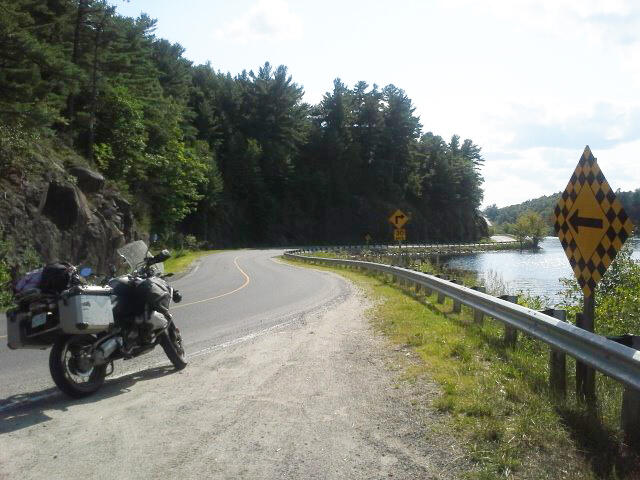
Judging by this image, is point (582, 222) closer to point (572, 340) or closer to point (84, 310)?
point (572, 340)

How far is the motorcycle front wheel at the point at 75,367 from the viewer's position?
6.26 m

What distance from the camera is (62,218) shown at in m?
22.0

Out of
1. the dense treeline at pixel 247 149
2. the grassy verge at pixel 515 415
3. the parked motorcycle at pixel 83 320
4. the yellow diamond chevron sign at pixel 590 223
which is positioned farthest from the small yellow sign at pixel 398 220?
the parked motorcycle at pixel 83 320

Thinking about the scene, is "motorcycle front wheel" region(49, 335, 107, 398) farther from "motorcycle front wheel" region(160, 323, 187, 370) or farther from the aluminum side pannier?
"motorcycle front wheel" region(160, 323, 187, 370)

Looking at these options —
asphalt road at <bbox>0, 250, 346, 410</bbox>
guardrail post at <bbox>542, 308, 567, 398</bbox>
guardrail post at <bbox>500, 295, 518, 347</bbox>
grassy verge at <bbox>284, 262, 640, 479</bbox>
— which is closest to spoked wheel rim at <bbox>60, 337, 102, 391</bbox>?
asphalt road at <bbox>0, 250, 346, 410</bbox>

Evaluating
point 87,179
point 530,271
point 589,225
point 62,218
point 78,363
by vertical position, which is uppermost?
point 87,179

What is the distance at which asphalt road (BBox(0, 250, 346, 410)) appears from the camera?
7.35 m

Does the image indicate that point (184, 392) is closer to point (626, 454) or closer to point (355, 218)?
point (626, 454)

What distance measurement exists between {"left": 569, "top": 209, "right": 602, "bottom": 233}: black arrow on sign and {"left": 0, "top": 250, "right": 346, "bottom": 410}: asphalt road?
551cm

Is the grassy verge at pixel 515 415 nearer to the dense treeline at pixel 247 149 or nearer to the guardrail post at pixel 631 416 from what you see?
the guardrail post at pixel 631 416

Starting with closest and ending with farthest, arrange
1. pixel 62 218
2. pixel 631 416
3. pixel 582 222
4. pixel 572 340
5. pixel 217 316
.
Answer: pixel 631 416, pixel 572 340, pixel 582 222, pixel 217 316, pixel 62 218

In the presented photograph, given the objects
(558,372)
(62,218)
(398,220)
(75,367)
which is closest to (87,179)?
(62,218)

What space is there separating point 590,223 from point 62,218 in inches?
772

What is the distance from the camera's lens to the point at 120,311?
716 cm
